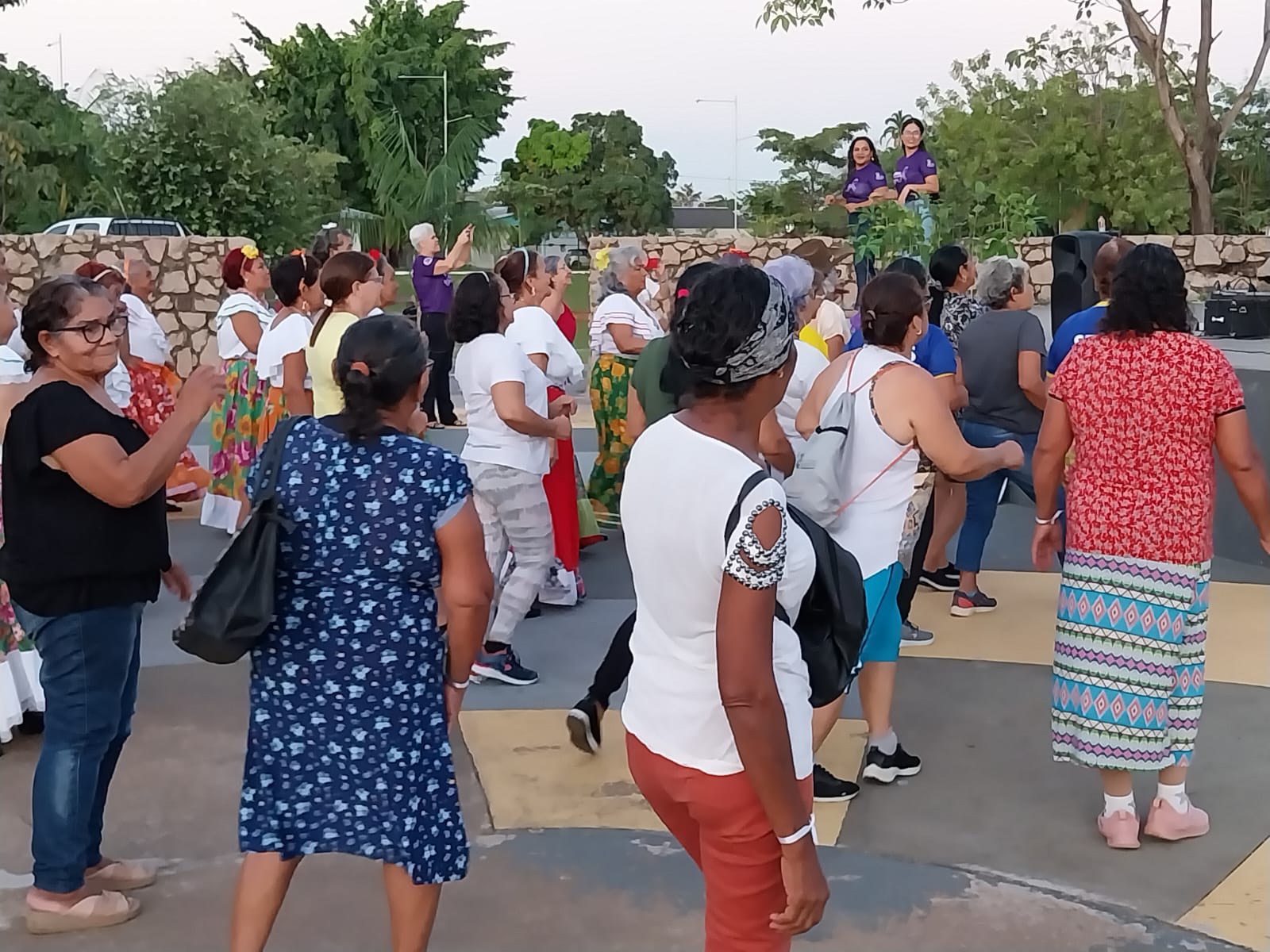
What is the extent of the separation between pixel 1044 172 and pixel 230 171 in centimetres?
2473

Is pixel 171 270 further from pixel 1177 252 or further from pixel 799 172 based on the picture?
pixel 799 172

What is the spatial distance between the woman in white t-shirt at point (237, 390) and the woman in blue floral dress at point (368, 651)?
4859 mm

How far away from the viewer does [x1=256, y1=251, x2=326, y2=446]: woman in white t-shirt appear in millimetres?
6535

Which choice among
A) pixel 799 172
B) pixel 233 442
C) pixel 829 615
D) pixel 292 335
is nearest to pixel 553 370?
pixel 292 335

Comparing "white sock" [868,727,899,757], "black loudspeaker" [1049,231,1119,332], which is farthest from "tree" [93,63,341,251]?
"white sock" [868,727,899,757]

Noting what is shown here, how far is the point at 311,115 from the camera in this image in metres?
45.9

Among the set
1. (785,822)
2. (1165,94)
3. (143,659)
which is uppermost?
(1165,94)

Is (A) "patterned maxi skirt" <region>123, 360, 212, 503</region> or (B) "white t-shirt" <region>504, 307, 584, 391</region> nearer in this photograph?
(B) "white t-shirt" <region>504, 307, 584, 391</region>

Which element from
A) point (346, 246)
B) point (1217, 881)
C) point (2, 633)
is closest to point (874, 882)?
point (1217, 881)

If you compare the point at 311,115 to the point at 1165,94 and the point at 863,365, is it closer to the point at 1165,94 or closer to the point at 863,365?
the point at 1165,94

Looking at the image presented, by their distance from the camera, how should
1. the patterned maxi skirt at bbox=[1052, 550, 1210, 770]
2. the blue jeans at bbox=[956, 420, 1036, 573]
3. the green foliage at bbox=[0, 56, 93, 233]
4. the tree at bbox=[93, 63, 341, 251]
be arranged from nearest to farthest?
the patterned maxi skirt at bbox=[1052, 550, 1210, 770] < the blue jeans at bbox=[956, 420, 1036, 573] < the tree at bbox=[93, 63, 341, 251] < the green foliage at bbox=[0, 56, 93, 233]

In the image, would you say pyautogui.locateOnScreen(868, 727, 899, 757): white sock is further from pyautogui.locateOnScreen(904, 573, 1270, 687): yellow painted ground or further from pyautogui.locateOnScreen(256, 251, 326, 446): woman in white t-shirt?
pyautogui.locateOnScreen(256, 251, 326, 446): woman in white t-shirt

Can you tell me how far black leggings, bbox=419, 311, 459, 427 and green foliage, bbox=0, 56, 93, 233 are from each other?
542 inches

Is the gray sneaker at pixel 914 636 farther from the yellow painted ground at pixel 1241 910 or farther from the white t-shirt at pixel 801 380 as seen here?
the yellow painted ground at pixel 1241 910
